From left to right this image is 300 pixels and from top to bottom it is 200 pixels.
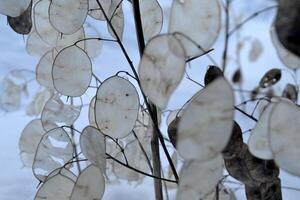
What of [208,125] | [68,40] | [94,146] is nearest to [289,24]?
[208,125]

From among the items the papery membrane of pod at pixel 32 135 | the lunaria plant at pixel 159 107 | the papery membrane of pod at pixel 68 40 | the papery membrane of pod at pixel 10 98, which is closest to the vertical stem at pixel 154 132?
the lunaria plant at pixel 159 107

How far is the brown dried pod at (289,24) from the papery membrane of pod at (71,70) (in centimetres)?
30

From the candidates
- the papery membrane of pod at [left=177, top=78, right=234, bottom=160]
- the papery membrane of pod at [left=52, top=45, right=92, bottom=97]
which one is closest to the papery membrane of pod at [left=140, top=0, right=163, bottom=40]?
the papery membrane of pod at [left=52, top=45, right=92, bottom=97]

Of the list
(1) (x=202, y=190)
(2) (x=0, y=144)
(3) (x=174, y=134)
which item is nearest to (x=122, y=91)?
(3) (x=174, y=134)

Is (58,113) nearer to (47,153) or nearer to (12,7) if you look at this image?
(47,153)

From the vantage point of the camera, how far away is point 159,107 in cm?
42

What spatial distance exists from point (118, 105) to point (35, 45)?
10.7 inches

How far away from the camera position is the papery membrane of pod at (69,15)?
1.94 ft

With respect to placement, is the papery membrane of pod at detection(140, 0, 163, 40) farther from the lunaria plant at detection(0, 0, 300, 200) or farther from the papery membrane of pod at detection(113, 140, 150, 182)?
the papery membrane of pod at detection(113, 140, 150, 182)

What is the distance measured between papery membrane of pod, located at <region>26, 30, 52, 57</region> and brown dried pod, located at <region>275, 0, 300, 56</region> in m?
0.50

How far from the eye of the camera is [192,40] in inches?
16.4

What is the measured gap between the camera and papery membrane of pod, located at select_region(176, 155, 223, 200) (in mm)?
403

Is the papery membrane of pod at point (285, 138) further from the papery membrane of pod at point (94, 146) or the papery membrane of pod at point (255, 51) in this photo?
the papery membrane of pod at point (255, 51)

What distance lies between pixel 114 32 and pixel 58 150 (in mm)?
193
